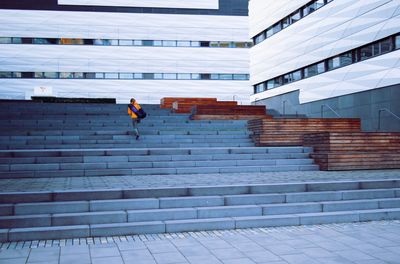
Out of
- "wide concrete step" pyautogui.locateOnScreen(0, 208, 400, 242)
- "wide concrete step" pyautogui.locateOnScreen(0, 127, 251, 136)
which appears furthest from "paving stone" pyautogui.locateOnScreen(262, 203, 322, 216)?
"wide concrete step" pyautogui.locateOnScreen(0, 127, 251, 136)

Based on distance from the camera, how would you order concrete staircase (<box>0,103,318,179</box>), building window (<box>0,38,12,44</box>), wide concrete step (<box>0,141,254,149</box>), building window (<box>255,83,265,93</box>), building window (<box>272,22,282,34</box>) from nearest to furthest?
concrete staircase (<box>0,103,318,179</box>)
wide concrete step (<box>0,141,254,149</box>)
building window (<box>272,22,282,34</box>)
building window (<box>255,83,265,93</box>)
building window (<box>0,38,12,44</box>)

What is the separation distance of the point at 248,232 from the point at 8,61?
109 ft

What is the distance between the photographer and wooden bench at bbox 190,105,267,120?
2141 centimetres

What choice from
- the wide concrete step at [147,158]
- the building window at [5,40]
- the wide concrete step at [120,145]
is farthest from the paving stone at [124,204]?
the building window at [5,40]

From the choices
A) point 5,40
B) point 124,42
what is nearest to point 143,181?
point 124,42

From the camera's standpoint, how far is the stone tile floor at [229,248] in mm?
6199

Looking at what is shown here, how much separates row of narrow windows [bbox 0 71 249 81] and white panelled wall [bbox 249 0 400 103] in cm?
569

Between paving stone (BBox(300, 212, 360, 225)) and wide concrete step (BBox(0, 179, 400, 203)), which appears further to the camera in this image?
paving stone (BBox(300, 212, 360, 225))

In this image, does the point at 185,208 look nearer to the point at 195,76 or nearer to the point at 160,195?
the point at 160,195

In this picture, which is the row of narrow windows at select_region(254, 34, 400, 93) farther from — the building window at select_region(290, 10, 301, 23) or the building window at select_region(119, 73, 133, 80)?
the building window at select_region(119, 73, 133, 80)

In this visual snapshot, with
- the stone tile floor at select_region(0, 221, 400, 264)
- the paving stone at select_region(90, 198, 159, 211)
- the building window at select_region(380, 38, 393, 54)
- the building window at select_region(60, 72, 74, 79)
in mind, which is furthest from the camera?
the building window at select_region(60, 72, 74, 79)

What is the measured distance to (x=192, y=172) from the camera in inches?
497

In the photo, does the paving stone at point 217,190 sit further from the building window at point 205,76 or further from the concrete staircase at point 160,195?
the building window at point 205,76

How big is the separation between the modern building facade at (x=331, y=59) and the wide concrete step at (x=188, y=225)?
10.5 m
